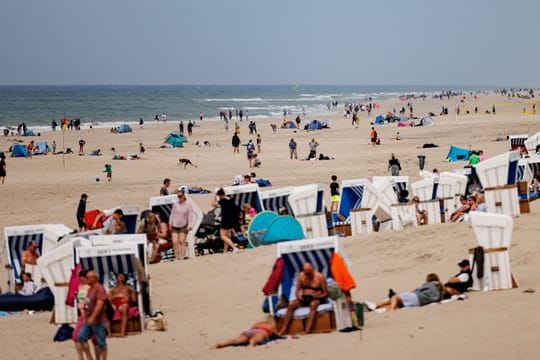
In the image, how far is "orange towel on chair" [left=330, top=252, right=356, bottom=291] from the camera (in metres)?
10.0

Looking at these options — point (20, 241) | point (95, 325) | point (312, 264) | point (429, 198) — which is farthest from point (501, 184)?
point (95, 325)

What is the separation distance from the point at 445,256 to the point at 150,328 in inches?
173

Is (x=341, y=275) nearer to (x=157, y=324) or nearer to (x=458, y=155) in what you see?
(x=157, y=324)

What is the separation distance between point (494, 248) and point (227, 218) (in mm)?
5576

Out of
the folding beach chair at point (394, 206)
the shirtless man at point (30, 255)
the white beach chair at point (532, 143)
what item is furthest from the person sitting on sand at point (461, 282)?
the white beach chair at point (532, 143)

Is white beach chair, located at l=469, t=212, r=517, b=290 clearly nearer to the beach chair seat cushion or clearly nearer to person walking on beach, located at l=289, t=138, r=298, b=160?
the beach chair seat cushion

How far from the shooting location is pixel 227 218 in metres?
15.5

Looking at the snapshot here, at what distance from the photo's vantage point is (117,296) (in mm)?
10641

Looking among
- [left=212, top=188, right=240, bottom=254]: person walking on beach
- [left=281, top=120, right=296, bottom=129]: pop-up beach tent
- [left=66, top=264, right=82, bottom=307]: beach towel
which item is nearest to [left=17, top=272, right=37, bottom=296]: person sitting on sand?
[left=66, top=264, right=82, bottom=307]: beach towel

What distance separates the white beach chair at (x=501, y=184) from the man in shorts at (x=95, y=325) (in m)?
7.68

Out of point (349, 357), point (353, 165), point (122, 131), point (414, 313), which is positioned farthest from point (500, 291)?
point (122, 131)

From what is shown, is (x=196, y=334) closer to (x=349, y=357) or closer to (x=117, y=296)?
(x=117, y=296)

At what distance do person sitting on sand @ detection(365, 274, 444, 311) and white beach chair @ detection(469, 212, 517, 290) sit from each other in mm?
599

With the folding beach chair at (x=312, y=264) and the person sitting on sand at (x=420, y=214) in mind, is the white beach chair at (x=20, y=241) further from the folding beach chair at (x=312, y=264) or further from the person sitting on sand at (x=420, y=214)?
the person sitting on sand at (x=420, y=214)
